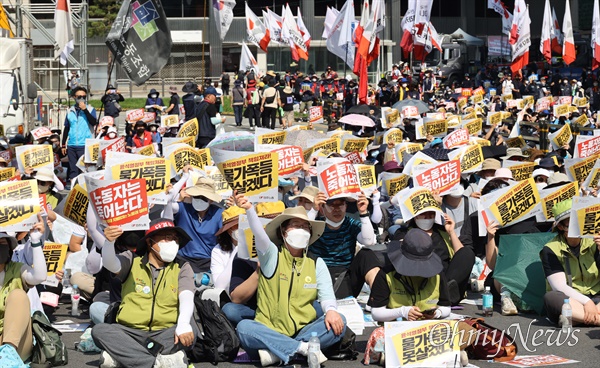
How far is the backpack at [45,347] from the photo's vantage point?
873cm

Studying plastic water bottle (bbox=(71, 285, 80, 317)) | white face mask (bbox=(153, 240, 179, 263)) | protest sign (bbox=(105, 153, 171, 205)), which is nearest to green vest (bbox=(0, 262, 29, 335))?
white face mask (bbox=(153, 240, 179, 263))

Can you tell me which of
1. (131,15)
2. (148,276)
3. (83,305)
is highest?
(131,15)

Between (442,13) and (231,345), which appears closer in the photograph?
(231,345)

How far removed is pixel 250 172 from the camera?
1068 centimetres

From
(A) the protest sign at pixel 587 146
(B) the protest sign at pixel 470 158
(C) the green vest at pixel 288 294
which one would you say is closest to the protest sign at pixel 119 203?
(C) the green vest at pixel 288 294

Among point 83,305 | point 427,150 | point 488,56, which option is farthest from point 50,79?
point 83,305

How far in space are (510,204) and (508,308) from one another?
1.02m

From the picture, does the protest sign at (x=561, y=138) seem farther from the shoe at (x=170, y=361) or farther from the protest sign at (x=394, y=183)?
the shoe at (x=170, y=361)

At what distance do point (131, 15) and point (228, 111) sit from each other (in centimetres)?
2547

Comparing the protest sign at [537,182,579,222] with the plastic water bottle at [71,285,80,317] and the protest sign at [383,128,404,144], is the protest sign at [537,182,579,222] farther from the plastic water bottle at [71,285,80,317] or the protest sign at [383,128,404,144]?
the protest sign at [383,128,404,144]

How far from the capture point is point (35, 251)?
28.7 ft

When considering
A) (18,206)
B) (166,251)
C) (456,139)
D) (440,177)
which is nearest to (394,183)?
(440,177)

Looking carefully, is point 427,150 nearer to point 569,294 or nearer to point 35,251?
point 569,294

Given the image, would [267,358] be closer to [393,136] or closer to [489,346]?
[489,346]
